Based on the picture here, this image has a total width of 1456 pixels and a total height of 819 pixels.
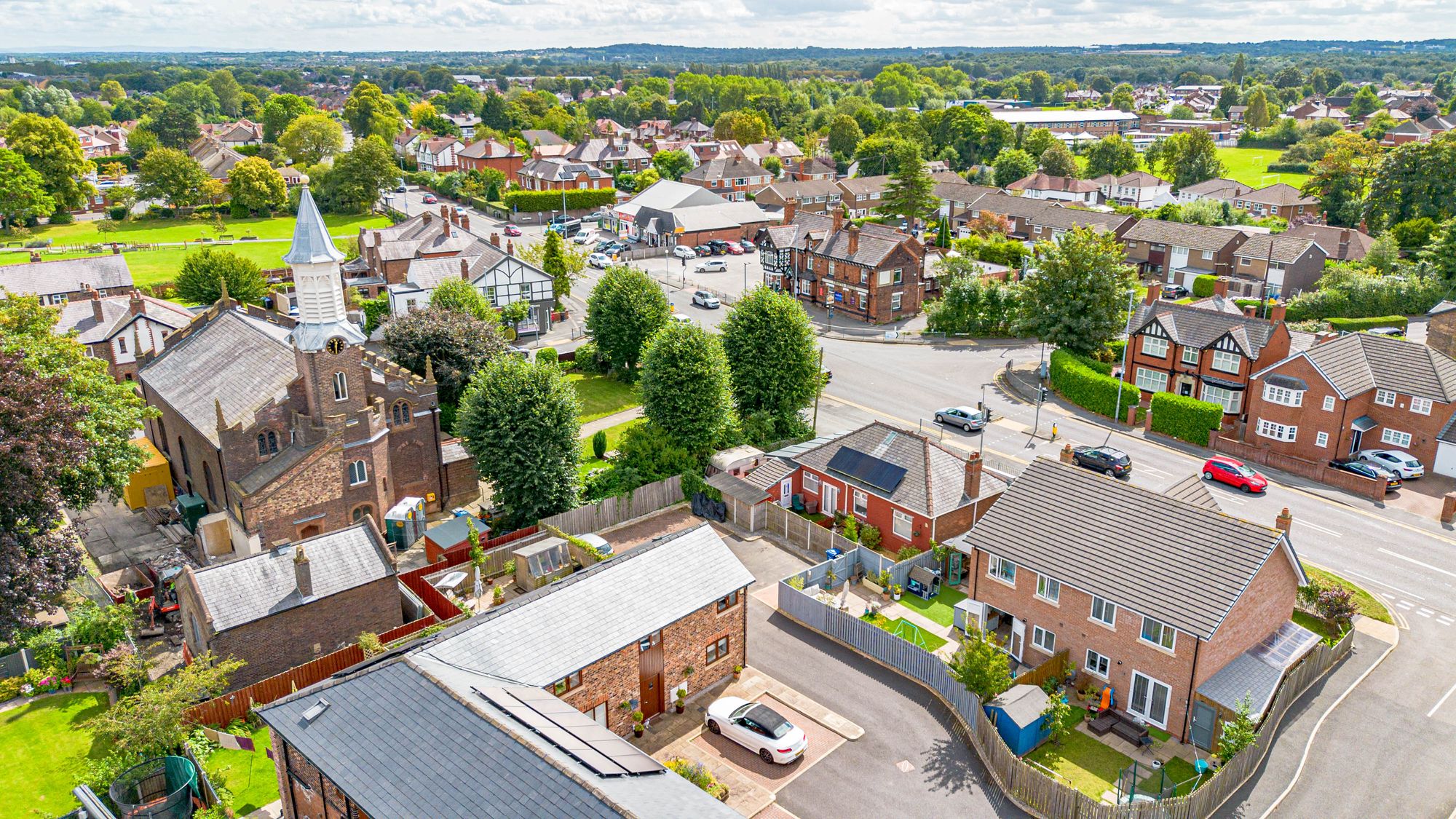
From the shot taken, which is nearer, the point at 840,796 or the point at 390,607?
the point at 840,796

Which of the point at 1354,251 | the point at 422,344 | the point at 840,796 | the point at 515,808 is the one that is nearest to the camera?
the point at 515,808

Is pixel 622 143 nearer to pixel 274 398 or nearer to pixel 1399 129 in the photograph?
pixel 274 398

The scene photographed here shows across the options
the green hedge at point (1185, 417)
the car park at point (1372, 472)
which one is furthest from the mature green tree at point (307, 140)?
the car park at point (1372, 472)

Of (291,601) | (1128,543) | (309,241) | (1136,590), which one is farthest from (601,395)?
(1136,590)

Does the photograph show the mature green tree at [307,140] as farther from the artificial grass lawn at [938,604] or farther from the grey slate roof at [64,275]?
the artificial grass lawn at [938,604]

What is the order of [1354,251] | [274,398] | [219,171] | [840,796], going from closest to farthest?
[840,796] < [274,398] < [1354,251] < [219,171]

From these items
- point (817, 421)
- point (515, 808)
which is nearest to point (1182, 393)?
point (817, 421)

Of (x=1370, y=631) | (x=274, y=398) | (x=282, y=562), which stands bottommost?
(x=1370, y=631)
